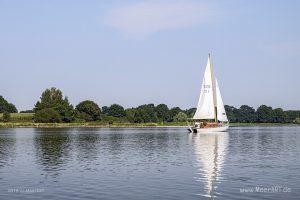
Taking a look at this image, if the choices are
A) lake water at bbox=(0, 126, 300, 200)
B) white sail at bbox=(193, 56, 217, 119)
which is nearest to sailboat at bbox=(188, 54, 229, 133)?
white sail at bbox=(193, 56, 217, 119)

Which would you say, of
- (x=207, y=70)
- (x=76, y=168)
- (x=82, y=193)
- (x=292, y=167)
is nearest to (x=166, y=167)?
(x=76, y=168)

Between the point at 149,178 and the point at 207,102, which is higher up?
the point at 207,102

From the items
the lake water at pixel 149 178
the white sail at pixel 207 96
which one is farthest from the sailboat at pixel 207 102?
the lake water at pixel 149 178

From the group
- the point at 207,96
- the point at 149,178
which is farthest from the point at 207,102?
the point at 149,178

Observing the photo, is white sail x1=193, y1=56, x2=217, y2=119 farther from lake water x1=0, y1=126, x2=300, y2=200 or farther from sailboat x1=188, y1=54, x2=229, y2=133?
lake water x1=0, y1=126, x2=300, y2=200

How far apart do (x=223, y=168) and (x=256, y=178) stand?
777cm

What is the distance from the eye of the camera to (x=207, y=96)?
143m

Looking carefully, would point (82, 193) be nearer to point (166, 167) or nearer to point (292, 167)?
point (166, 167)

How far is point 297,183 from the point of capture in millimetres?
37062

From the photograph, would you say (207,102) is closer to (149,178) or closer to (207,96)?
(207,96)

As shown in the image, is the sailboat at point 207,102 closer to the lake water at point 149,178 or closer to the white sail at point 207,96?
the white sail at point 207,96

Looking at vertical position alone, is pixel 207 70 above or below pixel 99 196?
above

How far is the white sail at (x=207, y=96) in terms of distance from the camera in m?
Answer: 143

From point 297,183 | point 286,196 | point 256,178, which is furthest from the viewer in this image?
point 256,178
